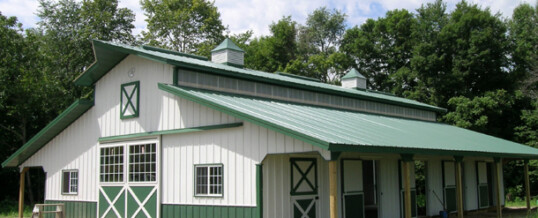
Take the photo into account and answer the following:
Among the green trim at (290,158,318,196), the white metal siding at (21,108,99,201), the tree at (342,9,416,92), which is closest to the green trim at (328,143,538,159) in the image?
the green trim at (290,158,318,196)

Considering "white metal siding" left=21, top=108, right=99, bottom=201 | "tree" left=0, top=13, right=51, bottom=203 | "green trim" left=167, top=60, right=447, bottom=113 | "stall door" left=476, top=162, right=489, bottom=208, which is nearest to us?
"green trim" left=167, top=60, right=447, bottom=113

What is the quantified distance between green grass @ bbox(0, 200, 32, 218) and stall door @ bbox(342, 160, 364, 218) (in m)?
15.7

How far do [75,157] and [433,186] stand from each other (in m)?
12.4

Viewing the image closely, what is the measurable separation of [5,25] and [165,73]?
19352mm

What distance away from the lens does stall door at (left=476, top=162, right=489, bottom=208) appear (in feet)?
69.7

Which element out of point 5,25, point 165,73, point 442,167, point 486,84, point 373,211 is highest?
point 5,25

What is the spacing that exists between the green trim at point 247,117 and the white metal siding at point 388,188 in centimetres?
601

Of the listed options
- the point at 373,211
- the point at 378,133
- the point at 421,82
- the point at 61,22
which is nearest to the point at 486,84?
the point at 421,82

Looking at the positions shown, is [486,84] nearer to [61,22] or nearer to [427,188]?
[427,188]

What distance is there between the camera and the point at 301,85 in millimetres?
17141

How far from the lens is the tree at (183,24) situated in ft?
126

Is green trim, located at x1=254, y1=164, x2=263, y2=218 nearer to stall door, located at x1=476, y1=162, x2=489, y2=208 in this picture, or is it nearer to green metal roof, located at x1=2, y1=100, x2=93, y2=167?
green metal roof, located at x1=2, y1=100, x2=93, y2=167

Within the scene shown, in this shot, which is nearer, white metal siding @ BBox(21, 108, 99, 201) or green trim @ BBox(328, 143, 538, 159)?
green trim @ BBox(328, 143, 538, 159)

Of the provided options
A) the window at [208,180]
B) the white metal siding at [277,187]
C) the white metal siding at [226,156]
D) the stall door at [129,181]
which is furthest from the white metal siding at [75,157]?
the white metal siding at [277,187]
